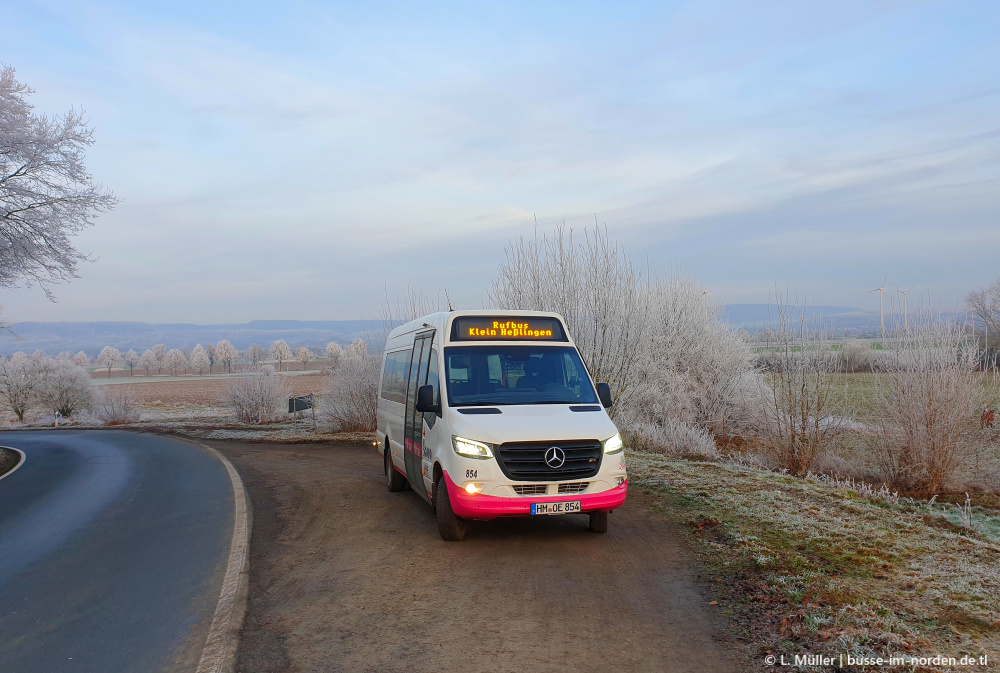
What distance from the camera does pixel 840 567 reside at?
6449 mm

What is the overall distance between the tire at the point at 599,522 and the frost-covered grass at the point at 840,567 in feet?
3.33

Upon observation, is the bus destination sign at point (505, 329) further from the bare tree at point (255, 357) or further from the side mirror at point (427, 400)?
the bare tree at point (255, 357)

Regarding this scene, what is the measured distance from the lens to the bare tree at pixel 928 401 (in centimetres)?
1352

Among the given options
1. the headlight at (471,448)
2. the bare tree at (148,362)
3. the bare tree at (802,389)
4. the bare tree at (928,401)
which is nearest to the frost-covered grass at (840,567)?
the headlight at (471,448)

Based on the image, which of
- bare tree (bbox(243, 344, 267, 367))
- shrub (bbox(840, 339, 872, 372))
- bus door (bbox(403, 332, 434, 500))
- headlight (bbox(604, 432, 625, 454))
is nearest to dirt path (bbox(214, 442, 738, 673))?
bus door (bbox(403, 332, 434, 500))

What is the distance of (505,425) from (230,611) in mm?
3073

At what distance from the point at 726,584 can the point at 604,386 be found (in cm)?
304

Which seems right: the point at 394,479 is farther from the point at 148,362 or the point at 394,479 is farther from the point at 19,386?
the point at 148,362

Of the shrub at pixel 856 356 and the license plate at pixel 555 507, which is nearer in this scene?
the license plate at pixel 555 507

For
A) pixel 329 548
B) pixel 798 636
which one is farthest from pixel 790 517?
pixel 329 548

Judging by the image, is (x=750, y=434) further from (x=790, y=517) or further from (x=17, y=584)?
(x=17, y=584)

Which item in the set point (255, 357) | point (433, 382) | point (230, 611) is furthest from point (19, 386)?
point (230, 611)

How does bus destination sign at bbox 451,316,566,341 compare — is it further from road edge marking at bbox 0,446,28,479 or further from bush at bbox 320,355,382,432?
bush at bbox 320,355,382,432

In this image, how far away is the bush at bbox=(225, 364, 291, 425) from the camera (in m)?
38.9
